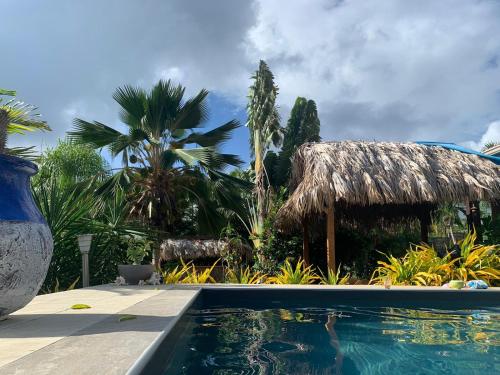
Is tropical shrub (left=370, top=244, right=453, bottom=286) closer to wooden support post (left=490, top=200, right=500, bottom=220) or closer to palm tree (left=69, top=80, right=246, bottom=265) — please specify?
wooden support post (left=490, top=200, right=500, bottom=220)

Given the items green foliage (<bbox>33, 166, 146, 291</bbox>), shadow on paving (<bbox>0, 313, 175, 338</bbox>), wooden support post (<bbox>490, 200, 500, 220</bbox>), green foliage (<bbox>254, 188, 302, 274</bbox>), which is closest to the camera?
shadow on paving (<bbox>0, 313, 175, 338</bbox>)

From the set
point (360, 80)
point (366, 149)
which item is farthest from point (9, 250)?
point (360, 80)

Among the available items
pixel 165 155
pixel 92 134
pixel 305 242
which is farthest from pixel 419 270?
pixel 92 134

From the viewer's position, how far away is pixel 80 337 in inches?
89.8

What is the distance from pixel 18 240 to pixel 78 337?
798mm

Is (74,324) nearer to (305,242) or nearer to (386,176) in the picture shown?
(386,176)

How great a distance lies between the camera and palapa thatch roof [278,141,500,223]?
8781mm

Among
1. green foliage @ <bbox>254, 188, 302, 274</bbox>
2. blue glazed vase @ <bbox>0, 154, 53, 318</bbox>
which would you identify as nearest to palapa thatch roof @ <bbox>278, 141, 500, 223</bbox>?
green foliage @ <bbox>254, 188, 302, 274</bbox>

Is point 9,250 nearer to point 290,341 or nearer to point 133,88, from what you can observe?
point 290,341

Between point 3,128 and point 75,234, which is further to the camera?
point 75,234

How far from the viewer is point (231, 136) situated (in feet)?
39.5

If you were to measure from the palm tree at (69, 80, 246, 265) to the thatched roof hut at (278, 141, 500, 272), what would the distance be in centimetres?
227

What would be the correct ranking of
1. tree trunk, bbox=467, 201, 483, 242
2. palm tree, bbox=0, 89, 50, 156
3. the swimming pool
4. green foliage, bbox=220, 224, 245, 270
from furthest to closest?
green foliage, bbox=220, 224, 245, 270 < tree trunk, bbox=467, 201, 483, 242 < palm tree, bbox=0, 89, 50, 156 < the swimming pool

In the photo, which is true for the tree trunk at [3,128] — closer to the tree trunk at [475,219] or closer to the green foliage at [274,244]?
the green foliage at [274,244]
